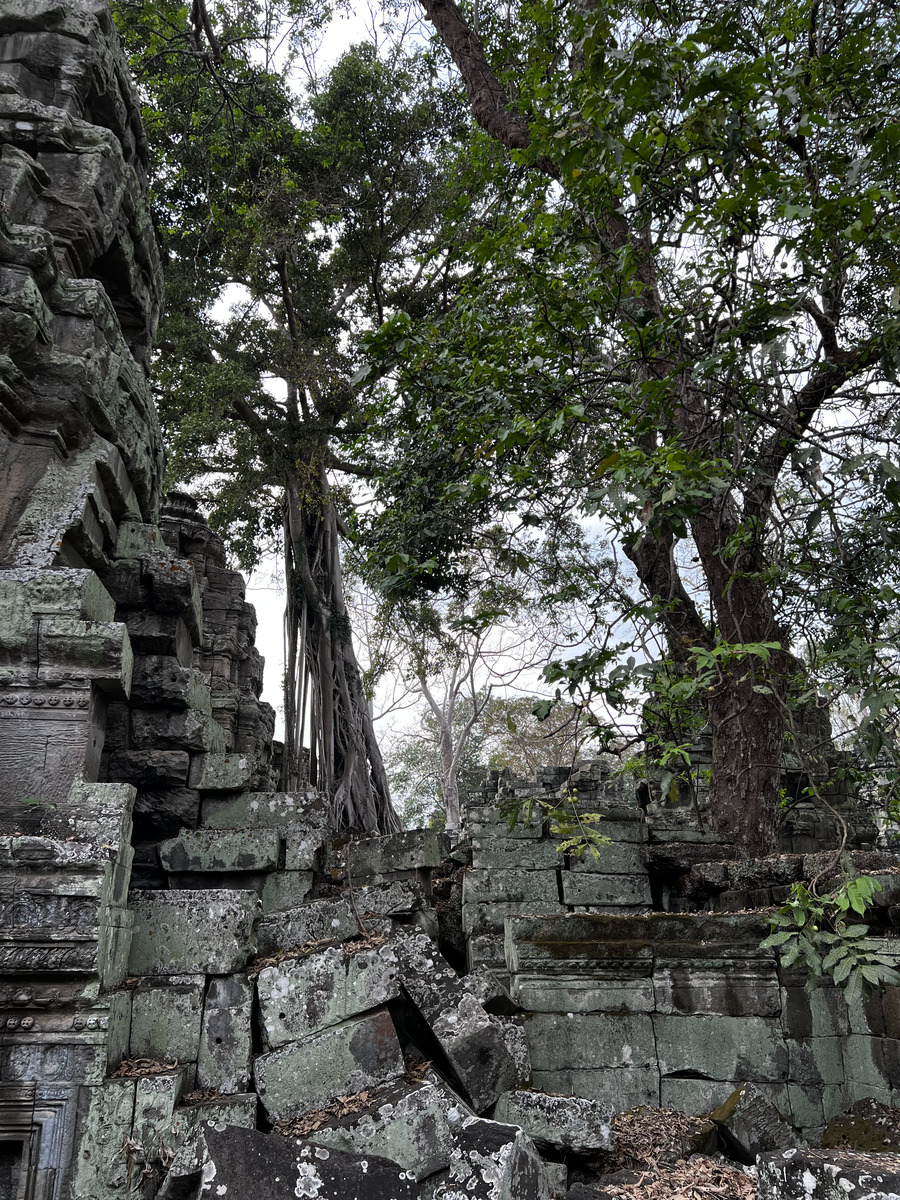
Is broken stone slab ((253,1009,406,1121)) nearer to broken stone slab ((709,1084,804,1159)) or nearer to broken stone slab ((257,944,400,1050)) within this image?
broken stone slab ((257,944,400,1050))

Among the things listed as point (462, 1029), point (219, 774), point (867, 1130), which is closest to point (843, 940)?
point (867, 1130)

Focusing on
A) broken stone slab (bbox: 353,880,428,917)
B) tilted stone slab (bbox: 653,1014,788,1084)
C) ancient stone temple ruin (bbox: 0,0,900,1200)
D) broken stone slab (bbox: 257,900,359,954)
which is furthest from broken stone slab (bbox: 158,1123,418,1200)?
tilted stone slab (bbox: 653,1014,788,1084)

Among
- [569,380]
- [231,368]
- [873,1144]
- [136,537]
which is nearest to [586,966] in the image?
[873,1144]

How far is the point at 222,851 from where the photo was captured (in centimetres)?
390

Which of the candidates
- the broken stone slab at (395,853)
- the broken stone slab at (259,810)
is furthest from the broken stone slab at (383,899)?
the broken stone slab at (395,853)

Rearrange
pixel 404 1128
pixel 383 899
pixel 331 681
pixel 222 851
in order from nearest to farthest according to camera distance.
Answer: pixel 404 1128 → pixel 222 851 → pixel 383 899 → pixel 331 681

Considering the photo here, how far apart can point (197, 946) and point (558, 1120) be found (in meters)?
1.46

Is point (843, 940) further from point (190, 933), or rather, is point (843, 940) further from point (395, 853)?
point (190, 933)

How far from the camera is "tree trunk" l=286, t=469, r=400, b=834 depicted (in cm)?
1135

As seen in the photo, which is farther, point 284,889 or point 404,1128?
A: point 284,889

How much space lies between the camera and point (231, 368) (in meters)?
11.1

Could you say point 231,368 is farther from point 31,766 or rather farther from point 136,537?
point 31,766

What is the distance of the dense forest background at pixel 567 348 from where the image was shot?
4184 mm

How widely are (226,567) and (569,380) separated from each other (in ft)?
19.0
